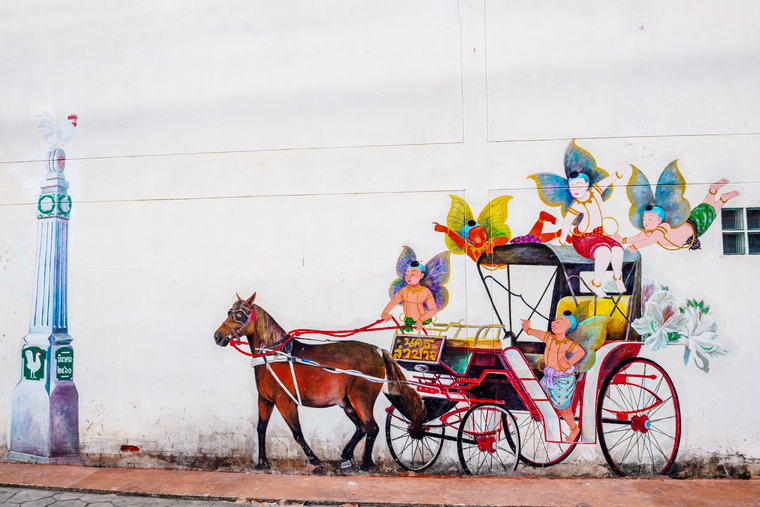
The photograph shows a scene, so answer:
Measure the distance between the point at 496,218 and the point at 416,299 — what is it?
1.18 metres

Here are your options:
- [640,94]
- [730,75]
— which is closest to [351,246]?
[640,94]

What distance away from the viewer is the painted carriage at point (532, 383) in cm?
449

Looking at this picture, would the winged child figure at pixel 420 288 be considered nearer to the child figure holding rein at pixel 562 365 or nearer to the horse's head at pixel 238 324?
the child figure holding rein at pixel 562 365

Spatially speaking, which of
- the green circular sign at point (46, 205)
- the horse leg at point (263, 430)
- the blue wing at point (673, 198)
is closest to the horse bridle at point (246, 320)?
the horse leg at point (263, 430)

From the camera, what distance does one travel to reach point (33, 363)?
5016mm

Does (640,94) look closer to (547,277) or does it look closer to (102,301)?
(547,277)

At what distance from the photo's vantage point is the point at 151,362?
492 centimetres

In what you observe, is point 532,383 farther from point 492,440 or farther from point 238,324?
point 238,324

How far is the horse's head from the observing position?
479 centimetres

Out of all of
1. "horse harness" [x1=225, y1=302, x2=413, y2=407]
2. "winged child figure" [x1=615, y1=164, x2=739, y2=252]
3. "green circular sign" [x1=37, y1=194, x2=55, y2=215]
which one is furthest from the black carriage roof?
"green circular sign" [x1=37, y1=194, x2=55, y2=215]

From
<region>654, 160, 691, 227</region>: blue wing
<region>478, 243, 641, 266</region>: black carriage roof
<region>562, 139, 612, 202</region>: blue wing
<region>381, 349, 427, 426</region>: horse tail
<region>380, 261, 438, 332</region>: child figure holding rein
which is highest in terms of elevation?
<region>562, 139, 612, 202</region>: blue wing

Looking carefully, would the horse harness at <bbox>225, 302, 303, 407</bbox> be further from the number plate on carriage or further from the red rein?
the number plate on carriage

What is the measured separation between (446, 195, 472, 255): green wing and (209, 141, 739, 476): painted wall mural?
0.04 feet

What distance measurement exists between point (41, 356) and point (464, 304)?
4.72 m
